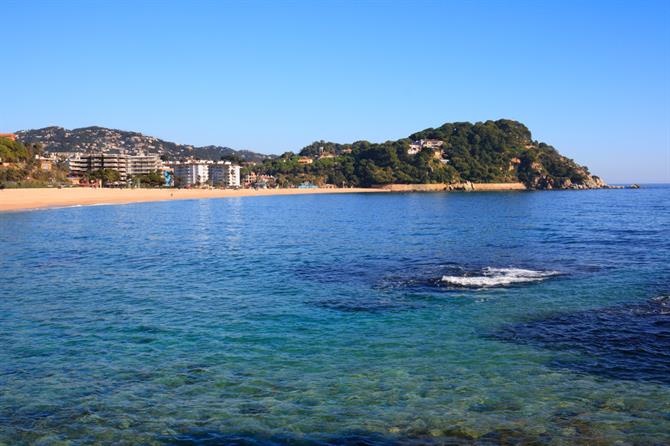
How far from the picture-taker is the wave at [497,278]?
73.3ft

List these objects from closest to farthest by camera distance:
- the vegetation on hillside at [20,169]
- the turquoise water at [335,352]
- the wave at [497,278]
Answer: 1. the turquoise water at [335,352]
2. the wave at [497,278]
3. the vegetation on hillside at [20,169]

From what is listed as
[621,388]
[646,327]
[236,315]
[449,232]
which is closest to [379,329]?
[236,315]

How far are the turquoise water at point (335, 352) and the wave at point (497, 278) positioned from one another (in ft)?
0.44

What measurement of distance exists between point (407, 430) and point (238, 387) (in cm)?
382

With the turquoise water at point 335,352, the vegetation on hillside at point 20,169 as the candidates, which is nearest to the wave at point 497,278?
the turquoise water at point 335,352

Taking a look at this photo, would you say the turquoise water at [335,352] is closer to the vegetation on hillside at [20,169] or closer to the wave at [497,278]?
the wave at [497,278]

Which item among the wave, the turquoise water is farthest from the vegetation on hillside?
the wave

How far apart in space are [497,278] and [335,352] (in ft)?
40.8

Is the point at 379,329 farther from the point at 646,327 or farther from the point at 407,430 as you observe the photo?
the point at 646,327

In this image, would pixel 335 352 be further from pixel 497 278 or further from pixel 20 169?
pixel 20 169

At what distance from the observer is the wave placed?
73.3ft

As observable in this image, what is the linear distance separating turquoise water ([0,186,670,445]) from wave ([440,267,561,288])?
14cm

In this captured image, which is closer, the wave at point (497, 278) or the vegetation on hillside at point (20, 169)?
the wave at point (497, 278)

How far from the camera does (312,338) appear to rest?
48.3 ft
